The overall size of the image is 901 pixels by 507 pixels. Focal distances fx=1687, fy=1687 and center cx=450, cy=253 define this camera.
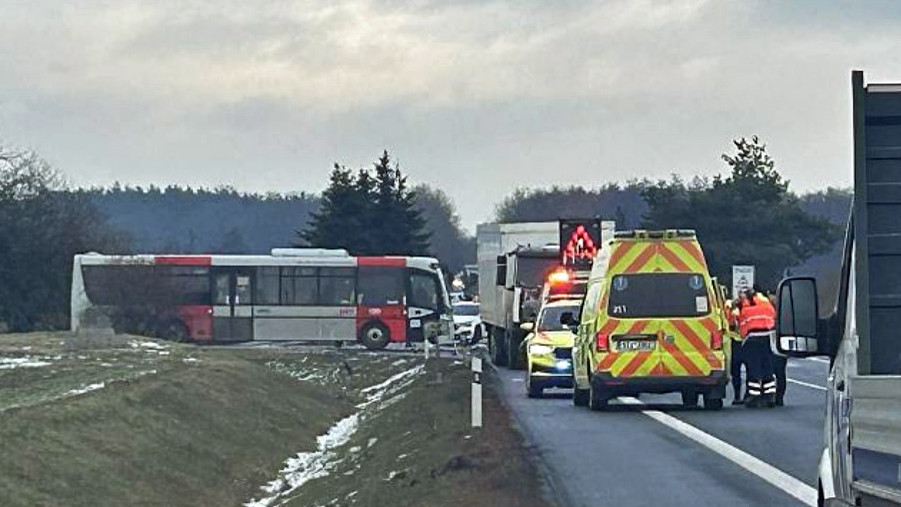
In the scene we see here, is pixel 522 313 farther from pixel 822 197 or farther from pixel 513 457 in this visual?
pixel 822 197

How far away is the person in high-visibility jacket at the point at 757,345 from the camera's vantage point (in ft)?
77.5

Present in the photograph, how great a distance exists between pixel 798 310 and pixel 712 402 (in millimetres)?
17010

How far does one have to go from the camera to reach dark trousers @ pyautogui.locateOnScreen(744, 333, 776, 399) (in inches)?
933

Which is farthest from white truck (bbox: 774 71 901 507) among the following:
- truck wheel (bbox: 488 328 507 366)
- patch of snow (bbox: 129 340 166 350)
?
patch of snow (bbox: 129 340 166 350)

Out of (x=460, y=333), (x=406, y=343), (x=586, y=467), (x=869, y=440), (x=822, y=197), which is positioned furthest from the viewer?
(x=822, y=197)

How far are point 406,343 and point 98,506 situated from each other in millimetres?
37754

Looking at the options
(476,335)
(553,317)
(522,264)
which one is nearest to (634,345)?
(553,317)

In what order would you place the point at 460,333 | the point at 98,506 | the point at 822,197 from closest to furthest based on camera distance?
1. the point at 98,506
2. the point at 460,333
3. the point at 822,197

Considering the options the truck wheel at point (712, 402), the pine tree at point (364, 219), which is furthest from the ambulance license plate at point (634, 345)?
the pine tree at point (364, 219)

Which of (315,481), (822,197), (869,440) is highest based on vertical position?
(822,197)

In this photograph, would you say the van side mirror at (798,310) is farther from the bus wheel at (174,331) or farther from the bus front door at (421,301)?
the bus wheel at (174,331)

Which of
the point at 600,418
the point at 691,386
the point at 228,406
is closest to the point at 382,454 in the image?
the point at 600,418

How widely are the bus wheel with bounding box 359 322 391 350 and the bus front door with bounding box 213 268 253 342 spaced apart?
3806mm

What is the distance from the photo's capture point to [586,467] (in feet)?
52.2
